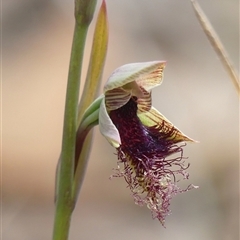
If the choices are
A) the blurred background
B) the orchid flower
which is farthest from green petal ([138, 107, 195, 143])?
the blurred background

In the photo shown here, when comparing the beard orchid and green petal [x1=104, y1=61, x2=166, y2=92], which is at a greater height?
green petal [x1=104, y1=61, x2=166, y2=92]

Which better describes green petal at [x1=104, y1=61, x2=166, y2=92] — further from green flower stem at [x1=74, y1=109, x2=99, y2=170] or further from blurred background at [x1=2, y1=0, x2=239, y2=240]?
blurred background at [x1=2, y1=0, x2=239, y2=240]

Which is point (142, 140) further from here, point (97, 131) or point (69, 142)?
point (97, 131)

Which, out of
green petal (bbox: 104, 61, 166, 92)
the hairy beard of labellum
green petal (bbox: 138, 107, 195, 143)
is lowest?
the hairy beard of labellum

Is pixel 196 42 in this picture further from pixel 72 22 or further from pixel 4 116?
pixel 4 116

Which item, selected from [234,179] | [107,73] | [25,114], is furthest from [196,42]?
[25,114]

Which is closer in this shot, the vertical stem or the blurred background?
the vertical stem

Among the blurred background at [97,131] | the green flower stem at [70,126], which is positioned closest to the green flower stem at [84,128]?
the green flower stem at [70,126]
